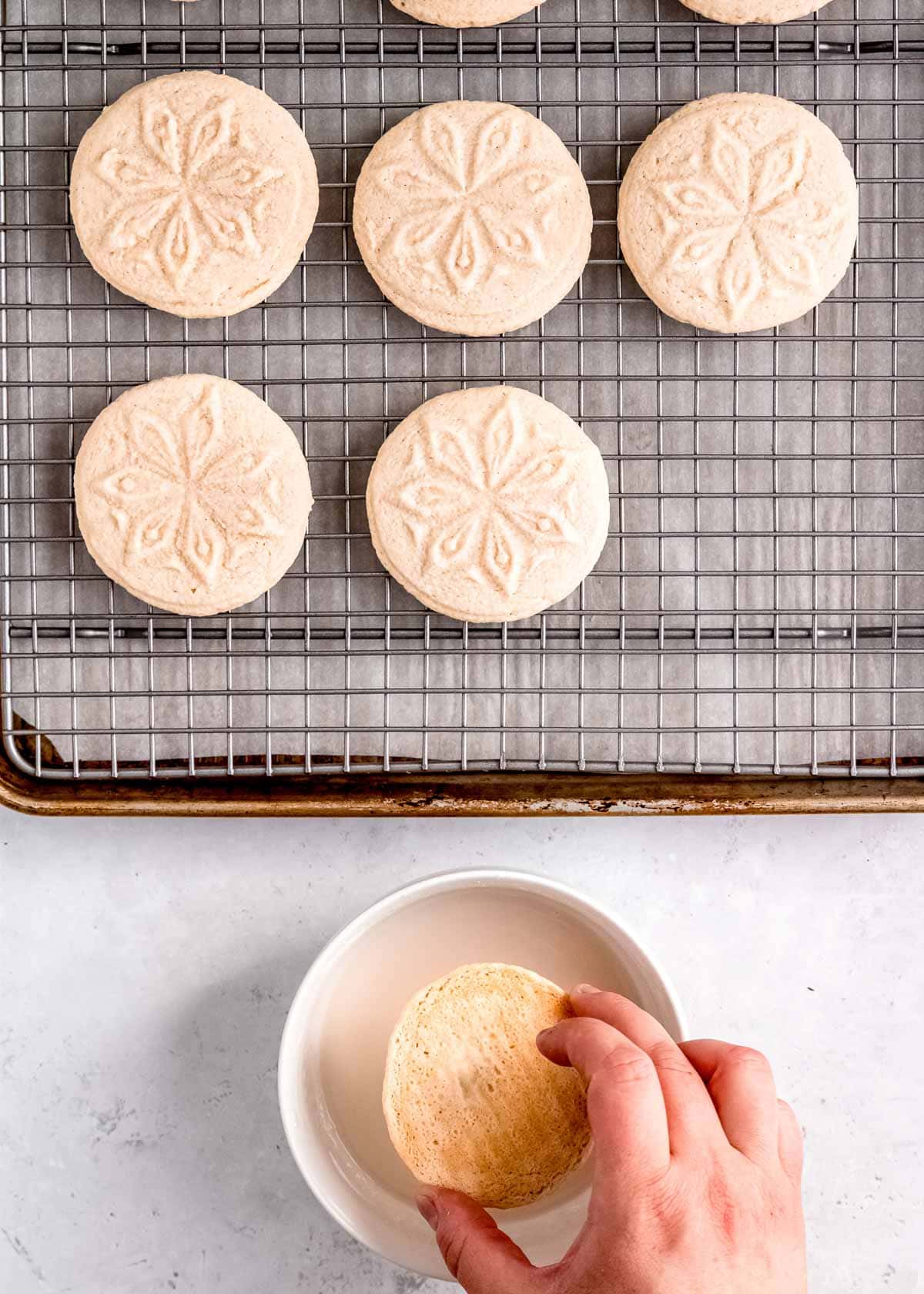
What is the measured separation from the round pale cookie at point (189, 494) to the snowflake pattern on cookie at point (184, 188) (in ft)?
0.56

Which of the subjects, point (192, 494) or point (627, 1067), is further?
point (192, 494)

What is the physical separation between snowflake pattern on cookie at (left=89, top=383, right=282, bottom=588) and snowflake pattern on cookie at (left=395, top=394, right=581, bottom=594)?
0.18m

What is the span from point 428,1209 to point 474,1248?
0.30 feet

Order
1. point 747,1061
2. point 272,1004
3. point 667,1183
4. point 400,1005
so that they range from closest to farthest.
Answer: point 667,1183, point 747,1061, point 400,1005, point 272,1004

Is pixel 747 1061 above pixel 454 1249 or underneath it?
above

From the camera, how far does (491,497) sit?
127cm

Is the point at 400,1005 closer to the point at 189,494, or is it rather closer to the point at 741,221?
the point at 189,494

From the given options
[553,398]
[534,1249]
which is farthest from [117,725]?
[534,1249]

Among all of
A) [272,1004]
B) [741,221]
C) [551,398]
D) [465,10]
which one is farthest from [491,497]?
[272,1004]

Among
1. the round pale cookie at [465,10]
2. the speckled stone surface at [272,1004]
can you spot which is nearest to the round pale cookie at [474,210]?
the round pale cookie at [465,10]

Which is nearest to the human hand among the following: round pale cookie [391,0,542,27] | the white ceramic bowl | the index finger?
the index finger

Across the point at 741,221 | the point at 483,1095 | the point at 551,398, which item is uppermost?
the point at 741,221

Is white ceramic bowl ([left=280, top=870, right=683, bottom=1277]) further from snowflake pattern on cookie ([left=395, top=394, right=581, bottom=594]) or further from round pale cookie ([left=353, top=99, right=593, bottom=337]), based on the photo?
round pale cookie ([left=353, top=99, right=593, bottom=337])

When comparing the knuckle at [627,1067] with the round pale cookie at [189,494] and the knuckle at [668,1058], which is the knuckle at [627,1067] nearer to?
the knuckle at [668,1058]
